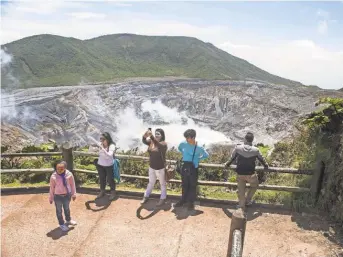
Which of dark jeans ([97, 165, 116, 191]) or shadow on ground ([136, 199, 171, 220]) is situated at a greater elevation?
dark jeans ([97, 165, 116, 191])

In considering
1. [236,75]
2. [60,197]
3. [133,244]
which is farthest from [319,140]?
[236,75]

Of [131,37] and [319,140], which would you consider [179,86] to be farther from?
[131,37]

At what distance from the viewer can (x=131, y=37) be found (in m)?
153

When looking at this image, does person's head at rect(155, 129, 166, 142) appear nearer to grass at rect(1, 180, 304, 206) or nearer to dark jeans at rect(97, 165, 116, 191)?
dark jeans at rect(97, 165, 116, 191)

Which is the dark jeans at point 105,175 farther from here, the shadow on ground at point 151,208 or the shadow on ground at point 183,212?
the shadow on ground at point 183,212

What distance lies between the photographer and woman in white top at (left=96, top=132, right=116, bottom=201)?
25.7ft

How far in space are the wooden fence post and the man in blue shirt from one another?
2.37m

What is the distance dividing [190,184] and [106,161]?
1.97 metres

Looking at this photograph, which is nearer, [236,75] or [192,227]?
[192,227]

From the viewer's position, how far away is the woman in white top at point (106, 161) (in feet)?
25.7

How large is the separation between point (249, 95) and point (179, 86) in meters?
15.2

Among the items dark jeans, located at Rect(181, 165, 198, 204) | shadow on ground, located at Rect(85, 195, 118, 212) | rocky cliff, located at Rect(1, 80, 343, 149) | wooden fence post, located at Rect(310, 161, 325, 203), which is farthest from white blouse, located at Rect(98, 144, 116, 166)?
rocky cliff, located at Rect(1, 80, 343, 149)

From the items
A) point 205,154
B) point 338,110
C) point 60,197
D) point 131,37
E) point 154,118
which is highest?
point 131,37

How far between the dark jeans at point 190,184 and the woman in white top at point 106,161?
66.1 inches
